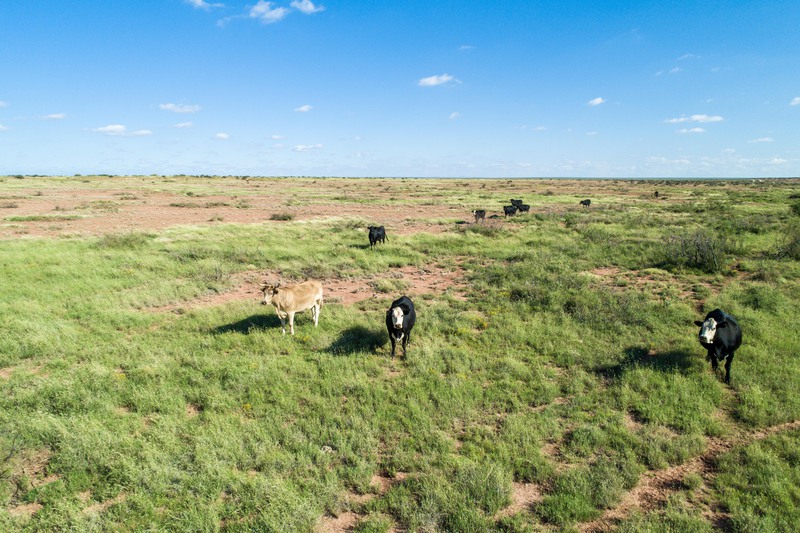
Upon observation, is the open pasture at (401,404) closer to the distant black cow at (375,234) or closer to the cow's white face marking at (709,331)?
the cow's white face marking at (709,331)

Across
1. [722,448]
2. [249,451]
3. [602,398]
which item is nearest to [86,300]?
[249,451]

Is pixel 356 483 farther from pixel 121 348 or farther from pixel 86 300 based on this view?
pixel 86 300

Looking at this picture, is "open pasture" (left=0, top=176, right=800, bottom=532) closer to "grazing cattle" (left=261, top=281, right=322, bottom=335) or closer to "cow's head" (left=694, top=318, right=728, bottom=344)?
"grazing cattle" (left=261, top=281, right=322, bottom=335)

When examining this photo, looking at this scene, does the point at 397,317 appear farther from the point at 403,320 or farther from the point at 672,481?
the point at 672,481

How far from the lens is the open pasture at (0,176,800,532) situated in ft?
16.3

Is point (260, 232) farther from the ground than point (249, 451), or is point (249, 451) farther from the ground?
point (260, 232)

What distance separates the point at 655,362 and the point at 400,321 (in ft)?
19.1

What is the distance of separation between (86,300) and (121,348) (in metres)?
4.69

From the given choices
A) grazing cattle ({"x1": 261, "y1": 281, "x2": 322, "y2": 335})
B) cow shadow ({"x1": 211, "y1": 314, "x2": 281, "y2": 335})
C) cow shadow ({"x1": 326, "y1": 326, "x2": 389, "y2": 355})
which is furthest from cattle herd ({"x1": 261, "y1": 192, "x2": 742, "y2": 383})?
cow shadow ({"x1": 326, "y1": 326, "x2": 389, "y2": 355})

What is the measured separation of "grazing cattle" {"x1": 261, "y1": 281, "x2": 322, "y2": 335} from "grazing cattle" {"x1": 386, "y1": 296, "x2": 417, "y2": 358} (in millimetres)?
2690

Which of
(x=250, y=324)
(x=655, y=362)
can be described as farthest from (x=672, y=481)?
(x=250, y=324)

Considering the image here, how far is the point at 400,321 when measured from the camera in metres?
8.54

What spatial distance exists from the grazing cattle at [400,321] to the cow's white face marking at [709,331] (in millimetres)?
6213

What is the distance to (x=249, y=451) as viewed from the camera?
591 cm
